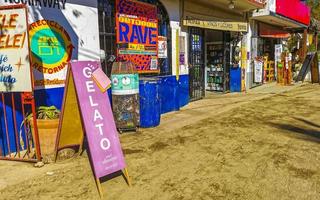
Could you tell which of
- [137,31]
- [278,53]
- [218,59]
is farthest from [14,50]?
[278,53]

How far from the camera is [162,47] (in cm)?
905

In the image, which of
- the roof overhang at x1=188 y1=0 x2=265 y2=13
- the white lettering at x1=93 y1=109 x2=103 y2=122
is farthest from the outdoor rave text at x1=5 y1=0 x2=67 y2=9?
the roof overhang at x1=188 y1=0 x2=265 y2=13

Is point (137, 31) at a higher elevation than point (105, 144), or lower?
higher

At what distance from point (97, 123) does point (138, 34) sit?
4.55m

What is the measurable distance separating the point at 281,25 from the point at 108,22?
51.3ft

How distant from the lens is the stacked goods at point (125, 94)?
21.8 feet

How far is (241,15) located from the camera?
14297mm

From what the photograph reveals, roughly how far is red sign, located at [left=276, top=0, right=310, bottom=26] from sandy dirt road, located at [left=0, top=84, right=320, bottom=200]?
10007 mm

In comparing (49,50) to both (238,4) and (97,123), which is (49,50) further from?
(238,4)

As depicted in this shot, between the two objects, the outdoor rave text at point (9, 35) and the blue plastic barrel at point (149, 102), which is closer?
the outdoor rave text at point (9, 35)

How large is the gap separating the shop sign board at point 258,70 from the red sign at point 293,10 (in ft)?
8.80

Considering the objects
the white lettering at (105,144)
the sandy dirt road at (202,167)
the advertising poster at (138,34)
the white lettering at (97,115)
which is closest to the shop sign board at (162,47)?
the advertising poster at (138,34)

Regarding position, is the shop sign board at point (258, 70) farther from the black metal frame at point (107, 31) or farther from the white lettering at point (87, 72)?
the white lettering at point (87, 72)

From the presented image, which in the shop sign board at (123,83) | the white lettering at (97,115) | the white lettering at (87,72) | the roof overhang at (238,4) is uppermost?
the roof overhang at (238,4)
